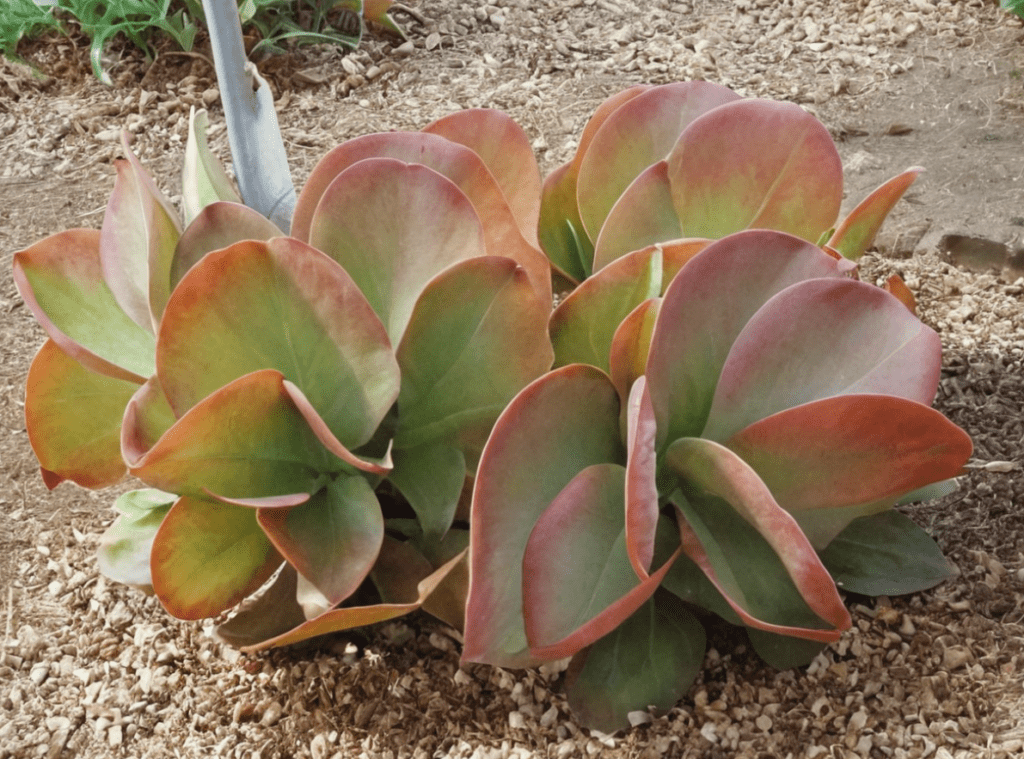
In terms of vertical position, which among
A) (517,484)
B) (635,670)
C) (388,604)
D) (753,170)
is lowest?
(635,670)

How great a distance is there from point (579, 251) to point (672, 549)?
0.34 m

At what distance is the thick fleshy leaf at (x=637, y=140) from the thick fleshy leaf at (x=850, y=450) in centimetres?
31

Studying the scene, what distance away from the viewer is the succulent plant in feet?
2.55

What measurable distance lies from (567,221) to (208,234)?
0.36m

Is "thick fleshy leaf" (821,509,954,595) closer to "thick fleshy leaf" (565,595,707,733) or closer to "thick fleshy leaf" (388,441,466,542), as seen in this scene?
"thick fleshy leaf" (565,595,707,733)

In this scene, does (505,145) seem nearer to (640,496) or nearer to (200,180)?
(200,180)

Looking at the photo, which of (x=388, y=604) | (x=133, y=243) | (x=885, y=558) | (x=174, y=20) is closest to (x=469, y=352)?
(x=388, y=604)

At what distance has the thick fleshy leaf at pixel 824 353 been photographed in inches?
30.8

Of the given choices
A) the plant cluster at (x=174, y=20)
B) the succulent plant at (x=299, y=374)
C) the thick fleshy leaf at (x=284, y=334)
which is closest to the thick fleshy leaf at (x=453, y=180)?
the succulent plant at (x=299, y=374)

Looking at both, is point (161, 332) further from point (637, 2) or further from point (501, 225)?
point (637, 2)

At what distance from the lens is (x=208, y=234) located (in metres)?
0.86

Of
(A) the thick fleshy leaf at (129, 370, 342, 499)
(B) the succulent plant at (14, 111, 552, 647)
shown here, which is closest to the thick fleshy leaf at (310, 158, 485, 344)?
(B) the succulent plant at (14, 111, 552, 647)

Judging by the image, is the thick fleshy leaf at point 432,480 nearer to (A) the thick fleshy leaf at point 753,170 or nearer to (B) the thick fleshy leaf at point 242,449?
(B) the thick fleshy leaf at point 242,449

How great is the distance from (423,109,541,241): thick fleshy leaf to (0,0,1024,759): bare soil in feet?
1.30
